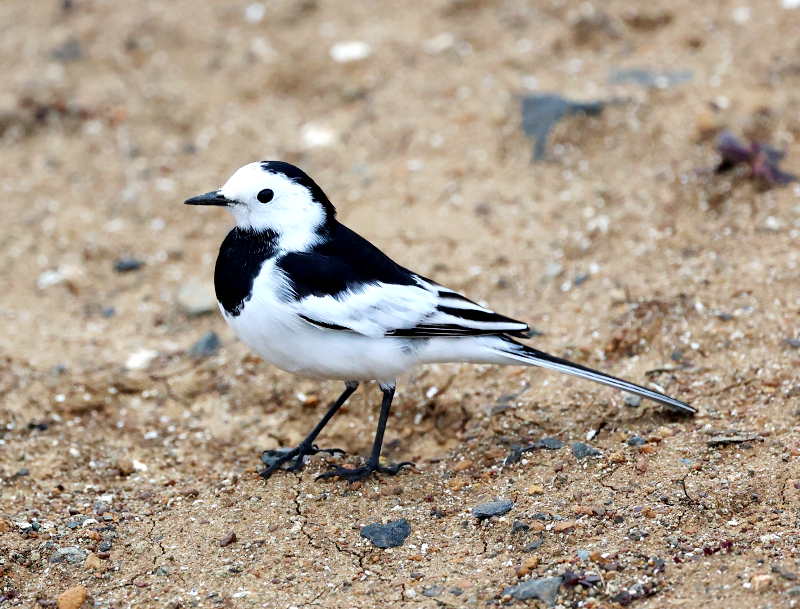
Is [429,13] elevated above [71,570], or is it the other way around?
[429,13]

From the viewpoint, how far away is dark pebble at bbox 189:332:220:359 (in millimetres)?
6012

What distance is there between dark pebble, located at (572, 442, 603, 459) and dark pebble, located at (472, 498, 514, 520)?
0.52m

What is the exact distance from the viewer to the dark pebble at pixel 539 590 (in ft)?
11.5

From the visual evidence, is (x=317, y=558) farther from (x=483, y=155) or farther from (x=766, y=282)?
(x=483, y=155)

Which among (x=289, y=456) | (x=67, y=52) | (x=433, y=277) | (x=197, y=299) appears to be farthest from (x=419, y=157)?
(x=67, y=52)

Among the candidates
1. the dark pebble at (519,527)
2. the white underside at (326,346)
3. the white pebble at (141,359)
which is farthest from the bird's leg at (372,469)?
the white pebble at (141,359)

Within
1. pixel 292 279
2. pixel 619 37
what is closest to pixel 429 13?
pixel 619 37

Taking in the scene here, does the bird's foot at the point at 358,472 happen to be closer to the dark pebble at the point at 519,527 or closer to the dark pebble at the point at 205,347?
the dark pebble at the point at 519,527

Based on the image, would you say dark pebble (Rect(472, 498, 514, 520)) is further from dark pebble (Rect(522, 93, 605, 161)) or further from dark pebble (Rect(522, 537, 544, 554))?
dark pebble (Rect(522, 93, 605, 161))

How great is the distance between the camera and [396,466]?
476cm

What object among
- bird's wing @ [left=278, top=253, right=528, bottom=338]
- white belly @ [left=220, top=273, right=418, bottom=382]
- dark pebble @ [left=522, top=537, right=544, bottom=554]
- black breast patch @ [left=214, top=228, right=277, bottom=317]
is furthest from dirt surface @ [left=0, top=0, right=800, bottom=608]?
black breast patch @ [left=214, top=228, right=277, bottom=317]

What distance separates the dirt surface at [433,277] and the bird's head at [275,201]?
125cm

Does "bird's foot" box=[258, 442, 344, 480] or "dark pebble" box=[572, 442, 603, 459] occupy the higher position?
"dark pebble" box=[572, 442, 603, 459]

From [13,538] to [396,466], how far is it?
6.10ft
